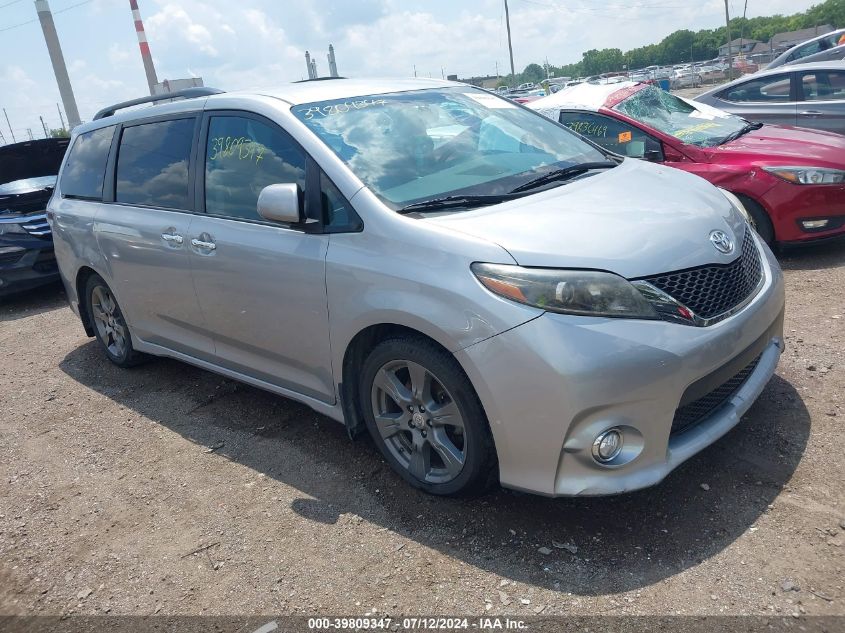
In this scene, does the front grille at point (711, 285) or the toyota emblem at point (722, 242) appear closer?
the front grille at point (711, 285)

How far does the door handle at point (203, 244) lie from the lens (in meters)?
3.84

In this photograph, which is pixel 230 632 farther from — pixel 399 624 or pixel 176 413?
pixel 176 413

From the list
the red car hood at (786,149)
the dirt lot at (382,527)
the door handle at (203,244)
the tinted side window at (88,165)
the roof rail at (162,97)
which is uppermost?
the roof rail at (162,97)

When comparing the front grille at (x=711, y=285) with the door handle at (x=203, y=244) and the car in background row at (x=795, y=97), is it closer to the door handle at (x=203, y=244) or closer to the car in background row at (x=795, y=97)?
the door handle at (x=203, y=244)

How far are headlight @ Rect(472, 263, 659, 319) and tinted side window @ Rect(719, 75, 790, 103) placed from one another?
7.16 m

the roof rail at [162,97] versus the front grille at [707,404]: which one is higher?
the roof rail at [162,97]

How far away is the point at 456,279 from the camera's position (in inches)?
109

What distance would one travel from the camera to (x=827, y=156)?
18.6 feet

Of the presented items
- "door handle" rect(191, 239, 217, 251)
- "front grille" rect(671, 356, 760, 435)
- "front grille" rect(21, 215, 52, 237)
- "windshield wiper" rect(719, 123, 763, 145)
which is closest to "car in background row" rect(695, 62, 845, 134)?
"windshield wiper" rect(719, 123, 763, 145)

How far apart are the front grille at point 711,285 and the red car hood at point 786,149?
125 inches

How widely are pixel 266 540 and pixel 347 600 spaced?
0.60 m

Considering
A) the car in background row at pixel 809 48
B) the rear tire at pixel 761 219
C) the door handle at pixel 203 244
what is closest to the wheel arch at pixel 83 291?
the door handle at pixel 203 244

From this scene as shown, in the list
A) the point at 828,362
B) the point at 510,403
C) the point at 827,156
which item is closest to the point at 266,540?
the point at 510,403

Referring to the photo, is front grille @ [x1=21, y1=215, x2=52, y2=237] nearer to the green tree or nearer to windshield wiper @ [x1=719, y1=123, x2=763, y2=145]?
windshield wiper @ [x1=719, y1=123, x2=763, y2=145]
